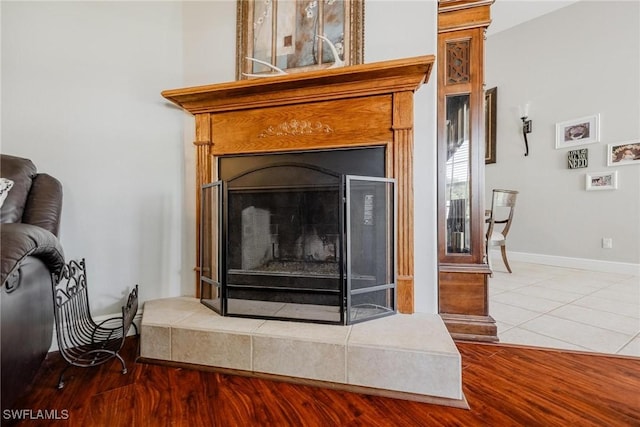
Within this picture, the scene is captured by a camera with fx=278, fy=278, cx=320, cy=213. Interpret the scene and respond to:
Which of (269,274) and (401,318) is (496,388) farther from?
(269,274)

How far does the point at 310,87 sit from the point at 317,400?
1.48 meters

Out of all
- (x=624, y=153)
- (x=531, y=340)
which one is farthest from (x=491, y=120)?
(x=531, y=340)

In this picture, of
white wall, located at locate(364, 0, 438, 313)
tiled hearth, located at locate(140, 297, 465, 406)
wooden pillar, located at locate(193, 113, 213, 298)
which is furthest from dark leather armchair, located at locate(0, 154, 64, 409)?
white wall, located at locate(364, 0, 438, 313)

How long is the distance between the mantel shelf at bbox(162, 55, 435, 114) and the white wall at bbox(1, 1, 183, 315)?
0.31 m

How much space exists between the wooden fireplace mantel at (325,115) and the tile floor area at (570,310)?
95cm

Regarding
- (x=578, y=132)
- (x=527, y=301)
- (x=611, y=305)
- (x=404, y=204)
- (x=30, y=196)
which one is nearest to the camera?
(x=30, y=196)

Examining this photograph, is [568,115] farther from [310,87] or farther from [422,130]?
[310,87]

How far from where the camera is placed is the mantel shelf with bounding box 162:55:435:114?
4.43 ft

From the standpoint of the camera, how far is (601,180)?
3154 mm

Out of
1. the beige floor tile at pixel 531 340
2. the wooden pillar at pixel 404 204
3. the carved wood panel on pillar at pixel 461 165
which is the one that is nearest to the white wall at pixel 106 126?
the wooden pillar at pixel 404 204

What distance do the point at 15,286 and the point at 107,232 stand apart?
842mm

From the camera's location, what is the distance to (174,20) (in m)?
1.84

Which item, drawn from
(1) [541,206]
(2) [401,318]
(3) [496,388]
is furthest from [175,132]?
(1) [541,206]

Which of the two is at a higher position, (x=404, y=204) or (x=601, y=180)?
(x=601, y=180)
